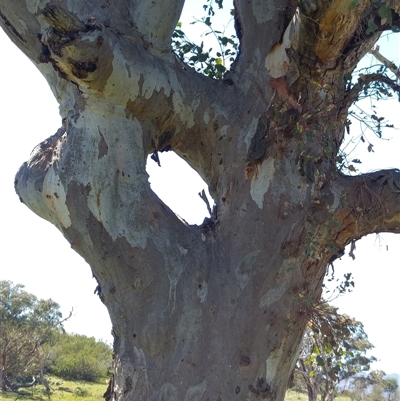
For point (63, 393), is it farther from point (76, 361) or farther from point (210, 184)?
point (210, 184)

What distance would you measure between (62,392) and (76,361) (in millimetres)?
3622

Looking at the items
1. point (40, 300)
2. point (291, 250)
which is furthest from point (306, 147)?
point (40, 300)

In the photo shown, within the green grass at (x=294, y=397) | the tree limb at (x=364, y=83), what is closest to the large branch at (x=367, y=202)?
the tree limb at (x=364, y=83)

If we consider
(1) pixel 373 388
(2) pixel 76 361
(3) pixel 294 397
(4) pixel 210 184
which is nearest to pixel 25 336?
(2) pixel 76 361

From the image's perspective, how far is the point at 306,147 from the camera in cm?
273

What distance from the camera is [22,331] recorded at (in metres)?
19.4

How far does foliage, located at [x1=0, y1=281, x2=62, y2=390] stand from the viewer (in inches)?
755

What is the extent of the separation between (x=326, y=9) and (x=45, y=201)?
1.48 meters

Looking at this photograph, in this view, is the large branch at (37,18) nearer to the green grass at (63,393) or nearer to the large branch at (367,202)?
the large branch at (367,202)

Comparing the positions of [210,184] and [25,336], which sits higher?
[25,336]

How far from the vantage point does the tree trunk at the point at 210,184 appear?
2381 mm

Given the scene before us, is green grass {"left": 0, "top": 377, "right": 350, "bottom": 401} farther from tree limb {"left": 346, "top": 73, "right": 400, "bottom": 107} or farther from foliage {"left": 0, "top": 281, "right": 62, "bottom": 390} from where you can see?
tree limb {"left": 346, "top": 73, "right": 400, "bottom": 107}

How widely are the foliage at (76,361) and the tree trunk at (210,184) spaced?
20267 millimetres

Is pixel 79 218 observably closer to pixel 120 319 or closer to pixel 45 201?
pixel 45 201
